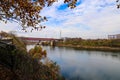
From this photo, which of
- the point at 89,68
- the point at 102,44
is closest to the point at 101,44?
the point at 102,44

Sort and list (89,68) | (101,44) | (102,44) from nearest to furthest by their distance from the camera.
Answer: (89,68) < (102,44) < (101,44)

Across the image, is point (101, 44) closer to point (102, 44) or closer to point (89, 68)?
point (102, 44)

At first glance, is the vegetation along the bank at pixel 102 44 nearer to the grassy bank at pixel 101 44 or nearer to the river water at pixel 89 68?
the grassy bank at pixel 101 44

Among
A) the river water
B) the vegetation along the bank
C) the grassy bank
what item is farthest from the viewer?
the vegetation along the bank

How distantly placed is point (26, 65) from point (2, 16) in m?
4.96

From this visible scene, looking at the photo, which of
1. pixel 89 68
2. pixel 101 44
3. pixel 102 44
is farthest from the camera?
pixel 101 44

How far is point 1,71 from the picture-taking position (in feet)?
26.8

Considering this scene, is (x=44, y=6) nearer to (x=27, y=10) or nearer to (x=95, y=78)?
(x=27, y=10)

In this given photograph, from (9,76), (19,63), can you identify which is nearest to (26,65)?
(19,63)

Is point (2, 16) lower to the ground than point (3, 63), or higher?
higher

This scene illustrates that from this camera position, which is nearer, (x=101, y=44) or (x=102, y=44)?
(x=102, y=44)

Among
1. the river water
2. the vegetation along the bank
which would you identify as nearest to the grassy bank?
the vegetation along the bank

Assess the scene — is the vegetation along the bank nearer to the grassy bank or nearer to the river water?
the grassy bank

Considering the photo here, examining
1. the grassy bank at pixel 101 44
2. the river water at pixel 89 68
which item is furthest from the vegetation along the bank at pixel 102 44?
the river water at pixel 89 68
